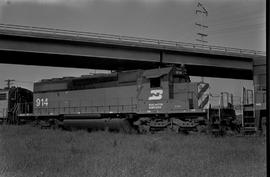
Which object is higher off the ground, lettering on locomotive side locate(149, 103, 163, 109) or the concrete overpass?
the concrete overpass

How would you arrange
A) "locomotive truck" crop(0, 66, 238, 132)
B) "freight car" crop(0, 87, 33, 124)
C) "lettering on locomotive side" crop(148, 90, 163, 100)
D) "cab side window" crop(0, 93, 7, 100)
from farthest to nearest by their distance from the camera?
"cab side window" crop(0, 93, 7, 100), "freight car" crop(0, 87, 33, 124), "lettering on locomotive side" crop(148, 90, 163, 100), "locomotive truck" crop(0, 66, 238, 132)

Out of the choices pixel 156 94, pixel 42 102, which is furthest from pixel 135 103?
pixel 42 102

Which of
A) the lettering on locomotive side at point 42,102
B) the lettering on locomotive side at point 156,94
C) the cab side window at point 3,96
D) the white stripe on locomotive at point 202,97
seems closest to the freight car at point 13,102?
the cab side window at point 3,96

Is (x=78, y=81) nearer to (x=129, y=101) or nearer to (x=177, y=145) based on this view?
(x=129, y=101)

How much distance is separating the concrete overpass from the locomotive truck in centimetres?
275

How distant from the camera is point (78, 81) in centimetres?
1418

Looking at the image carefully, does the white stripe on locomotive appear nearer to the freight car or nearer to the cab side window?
the freight car

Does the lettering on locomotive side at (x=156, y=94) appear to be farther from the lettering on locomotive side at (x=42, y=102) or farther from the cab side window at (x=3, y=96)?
the cab side window at (x=3, y=96)

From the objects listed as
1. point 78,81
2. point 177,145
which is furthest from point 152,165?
point 78,81

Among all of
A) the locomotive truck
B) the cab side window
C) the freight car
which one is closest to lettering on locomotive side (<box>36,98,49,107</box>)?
the locomotive truck

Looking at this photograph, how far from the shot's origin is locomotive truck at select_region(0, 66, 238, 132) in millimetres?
11266

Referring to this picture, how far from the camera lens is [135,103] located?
12.4 m

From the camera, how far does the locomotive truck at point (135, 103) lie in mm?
11266

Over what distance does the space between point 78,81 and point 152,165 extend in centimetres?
1019
